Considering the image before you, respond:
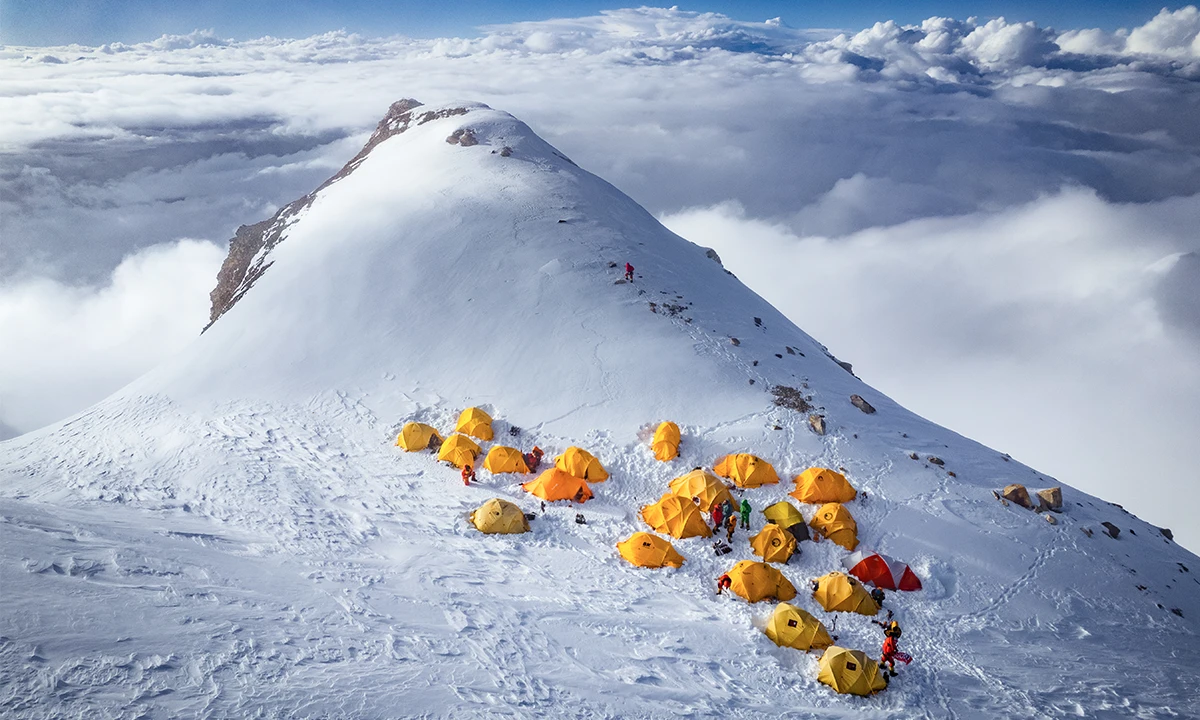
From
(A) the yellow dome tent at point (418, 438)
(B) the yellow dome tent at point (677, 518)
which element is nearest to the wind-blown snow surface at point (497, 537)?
(B) the yellow dome tent at point (677, 518)

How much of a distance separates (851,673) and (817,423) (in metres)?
13.9

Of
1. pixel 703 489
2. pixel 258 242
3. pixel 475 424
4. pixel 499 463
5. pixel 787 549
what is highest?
pixel 258 242

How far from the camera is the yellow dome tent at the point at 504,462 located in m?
27.3

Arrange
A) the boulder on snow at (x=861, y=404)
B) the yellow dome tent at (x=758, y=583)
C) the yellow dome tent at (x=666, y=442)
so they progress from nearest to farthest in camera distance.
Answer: the yellow dome tent at (x=758, y=583) → the yellow dome tent at (x=666, y=442) → the boulder on snow at (x=861, y=404)

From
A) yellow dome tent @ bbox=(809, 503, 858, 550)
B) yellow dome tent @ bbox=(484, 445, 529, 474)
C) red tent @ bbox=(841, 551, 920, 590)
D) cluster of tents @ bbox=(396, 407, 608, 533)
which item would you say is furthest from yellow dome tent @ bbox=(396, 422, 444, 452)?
red tent @ bbox=(841, 551, 920, 590)

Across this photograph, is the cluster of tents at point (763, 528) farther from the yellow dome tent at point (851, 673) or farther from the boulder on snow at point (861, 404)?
the boulder on snow at point (861, 404)

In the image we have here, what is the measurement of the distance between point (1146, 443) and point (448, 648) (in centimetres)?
25052

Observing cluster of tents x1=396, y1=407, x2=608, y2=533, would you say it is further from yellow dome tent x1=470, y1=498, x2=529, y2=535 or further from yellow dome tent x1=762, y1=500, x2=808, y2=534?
yellow dome tent x1=762, y1=500, x2=808, y2=534

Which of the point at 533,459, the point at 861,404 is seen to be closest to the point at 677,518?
the point at 533,459

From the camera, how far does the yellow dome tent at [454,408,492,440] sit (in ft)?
96.7

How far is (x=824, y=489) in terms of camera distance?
2462 centimetres

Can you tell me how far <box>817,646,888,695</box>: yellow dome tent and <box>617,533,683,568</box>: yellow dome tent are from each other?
20.7ft

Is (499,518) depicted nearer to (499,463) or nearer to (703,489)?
(499,463)

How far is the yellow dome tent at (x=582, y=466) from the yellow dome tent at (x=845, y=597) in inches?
400
